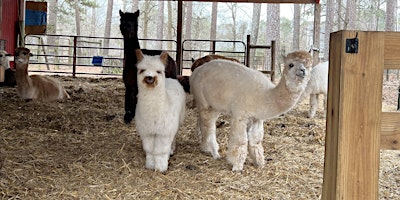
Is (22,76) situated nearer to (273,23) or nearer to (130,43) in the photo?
(130,43)

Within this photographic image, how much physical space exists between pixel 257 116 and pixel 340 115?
2921mm

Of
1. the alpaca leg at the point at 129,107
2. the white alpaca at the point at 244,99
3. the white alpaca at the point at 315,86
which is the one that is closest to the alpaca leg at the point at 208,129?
the white alpaca at the point at 244,99

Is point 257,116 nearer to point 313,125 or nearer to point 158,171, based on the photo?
point 158,171

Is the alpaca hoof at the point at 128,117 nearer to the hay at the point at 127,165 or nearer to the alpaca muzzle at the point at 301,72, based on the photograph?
the hay at the point at 127,165

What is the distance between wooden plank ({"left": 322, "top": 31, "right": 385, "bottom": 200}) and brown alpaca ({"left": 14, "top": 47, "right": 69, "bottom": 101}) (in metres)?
7.26

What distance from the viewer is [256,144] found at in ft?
15.5

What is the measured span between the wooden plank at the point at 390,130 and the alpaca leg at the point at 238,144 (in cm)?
288

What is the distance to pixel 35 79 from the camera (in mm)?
8461

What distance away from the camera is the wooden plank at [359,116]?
1604 mm

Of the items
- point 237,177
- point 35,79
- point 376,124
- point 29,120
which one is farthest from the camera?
point 35,79

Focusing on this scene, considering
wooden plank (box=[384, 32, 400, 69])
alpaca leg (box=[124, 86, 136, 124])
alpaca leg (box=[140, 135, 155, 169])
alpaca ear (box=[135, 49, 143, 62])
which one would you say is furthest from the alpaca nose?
alpaca leg (box=[124, 86, 136, 124])

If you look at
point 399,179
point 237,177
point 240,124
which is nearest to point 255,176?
point 237,177

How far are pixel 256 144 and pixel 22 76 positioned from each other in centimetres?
505

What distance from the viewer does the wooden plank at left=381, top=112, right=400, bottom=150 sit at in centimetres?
165
